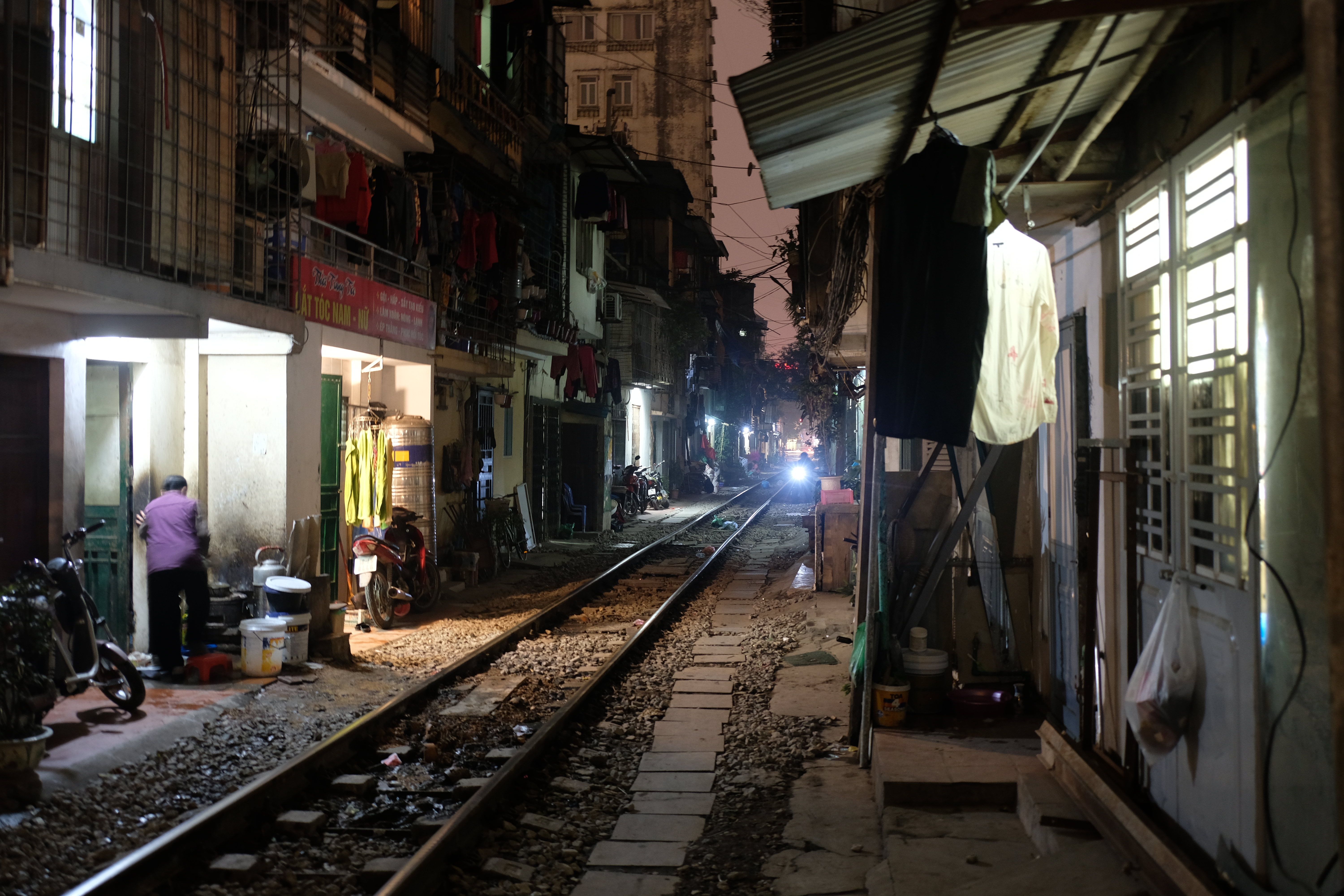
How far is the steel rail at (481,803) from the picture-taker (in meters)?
5.02

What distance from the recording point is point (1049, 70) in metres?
5.10

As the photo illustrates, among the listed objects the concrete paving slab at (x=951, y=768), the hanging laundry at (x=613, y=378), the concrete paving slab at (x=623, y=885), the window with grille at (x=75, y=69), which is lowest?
the concrete paving slab at (x=623, y=885)

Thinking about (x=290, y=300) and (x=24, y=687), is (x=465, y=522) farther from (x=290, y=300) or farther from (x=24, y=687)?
(x=24, y=687)

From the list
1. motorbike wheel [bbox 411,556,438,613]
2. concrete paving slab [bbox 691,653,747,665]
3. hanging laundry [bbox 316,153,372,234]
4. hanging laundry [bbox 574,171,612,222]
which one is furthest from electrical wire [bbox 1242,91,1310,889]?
hanging laundry [bbox 574,171,612,222]

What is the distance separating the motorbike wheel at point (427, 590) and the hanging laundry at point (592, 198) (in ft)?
43.7

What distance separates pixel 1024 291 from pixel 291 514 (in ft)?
26.4

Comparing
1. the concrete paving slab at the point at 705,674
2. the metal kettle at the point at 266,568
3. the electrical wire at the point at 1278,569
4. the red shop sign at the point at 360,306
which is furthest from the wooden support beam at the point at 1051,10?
the metal kettle at the point at 266,568

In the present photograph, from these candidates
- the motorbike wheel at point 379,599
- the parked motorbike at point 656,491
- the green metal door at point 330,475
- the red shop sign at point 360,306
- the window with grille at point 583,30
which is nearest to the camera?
the red shop sign at point 360,306

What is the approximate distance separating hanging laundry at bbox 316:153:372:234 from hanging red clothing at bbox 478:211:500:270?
13.5ft

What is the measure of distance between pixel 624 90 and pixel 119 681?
45.9 metres

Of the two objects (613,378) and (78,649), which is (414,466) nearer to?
(78,649)

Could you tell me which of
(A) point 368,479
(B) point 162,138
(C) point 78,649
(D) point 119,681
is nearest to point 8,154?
(B) point 162,138

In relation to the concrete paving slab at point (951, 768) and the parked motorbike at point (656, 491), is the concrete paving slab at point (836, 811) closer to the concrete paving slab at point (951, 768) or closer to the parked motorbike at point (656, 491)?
the concrete paving slab at point (951, 768)

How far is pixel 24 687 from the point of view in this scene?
21.1 ft
